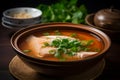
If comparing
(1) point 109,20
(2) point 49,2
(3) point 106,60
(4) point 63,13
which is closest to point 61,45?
(3) point 106,60

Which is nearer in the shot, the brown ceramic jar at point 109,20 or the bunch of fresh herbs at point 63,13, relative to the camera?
the brown ceramic jar at point 109,20

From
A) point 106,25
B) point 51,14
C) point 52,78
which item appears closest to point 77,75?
point 52,78

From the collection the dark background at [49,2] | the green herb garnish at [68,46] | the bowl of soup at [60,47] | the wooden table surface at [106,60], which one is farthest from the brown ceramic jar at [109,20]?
the dark background at [49,2]

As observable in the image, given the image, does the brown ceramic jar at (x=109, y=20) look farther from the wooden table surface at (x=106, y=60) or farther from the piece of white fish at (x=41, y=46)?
the piece of white fish at (x=41, y=46)

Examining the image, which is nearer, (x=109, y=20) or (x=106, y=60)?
(x=106, y=60)

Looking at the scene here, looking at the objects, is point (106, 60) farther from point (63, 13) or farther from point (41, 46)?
point (63, 13)
